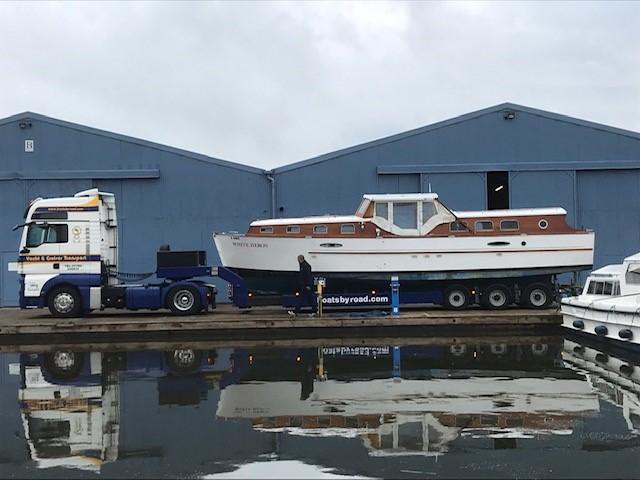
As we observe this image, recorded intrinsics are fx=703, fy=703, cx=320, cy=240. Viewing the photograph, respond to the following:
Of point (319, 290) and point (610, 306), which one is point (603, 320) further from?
point (319, 290)

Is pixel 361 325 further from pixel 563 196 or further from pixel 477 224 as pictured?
pixel 563 196

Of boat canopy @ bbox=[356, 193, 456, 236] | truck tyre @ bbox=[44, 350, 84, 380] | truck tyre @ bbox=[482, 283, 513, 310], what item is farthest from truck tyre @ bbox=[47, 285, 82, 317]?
truck tyre @ bbox=[482, 283, 513, 310]

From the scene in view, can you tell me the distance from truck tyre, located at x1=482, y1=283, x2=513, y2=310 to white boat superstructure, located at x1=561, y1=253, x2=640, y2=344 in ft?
8.57

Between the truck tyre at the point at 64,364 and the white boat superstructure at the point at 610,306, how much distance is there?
32.4ft

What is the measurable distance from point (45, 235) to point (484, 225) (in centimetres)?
1112

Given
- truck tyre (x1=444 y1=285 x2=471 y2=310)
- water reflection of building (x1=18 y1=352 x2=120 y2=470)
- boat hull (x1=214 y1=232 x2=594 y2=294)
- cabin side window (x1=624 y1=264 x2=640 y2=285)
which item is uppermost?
boat hull (x1=214 y1=232 x2=594 y2=294)

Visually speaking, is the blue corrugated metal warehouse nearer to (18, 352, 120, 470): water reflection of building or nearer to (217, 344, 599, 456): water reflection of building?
(217, 344, 599, 456): water reflection of building

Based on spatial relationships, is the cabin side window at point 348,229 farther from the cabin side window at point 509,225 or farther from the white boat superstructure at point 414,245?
the cabin side window at point 509,225

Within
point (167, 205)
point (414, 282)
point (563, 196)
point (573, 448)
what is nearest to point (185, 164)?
point (167, 205)

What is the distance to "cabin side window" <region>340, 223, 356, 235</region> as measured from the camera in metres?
18.3

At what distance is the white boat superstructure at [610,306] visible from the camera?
512 inches

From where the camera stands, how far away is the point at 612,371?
1150 centimetres

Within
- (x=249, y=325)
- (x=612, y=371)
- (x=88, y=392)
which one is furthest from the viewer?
(x=249, y=325)

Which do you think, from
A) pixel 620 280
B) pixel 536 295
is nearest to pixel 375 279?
pixel 536 295
